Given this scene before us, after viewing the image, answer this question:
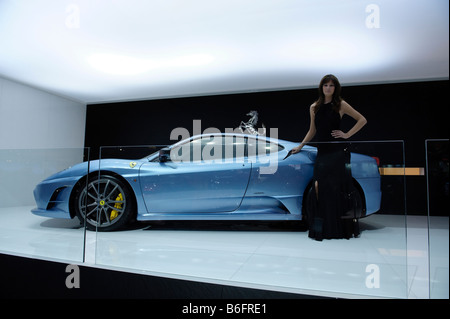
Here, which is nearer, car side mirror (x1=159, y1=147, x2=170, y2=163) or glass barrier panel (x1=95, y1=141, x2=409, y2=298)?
glass barrier panel (x1=95, y1=141, x2=409, y2=298)

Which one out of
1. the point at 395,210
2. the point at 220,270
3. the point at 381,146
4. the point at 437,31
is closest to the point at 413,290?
the point at 395,210

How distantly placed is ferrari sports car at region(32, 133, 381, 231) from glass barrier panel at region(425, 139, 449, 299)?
679 mm

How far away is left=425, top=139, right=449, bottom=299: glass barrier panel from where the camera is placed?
1101 mm

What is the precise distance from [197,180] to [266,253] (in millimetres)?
661

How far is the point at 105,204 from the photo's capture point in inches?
75.6

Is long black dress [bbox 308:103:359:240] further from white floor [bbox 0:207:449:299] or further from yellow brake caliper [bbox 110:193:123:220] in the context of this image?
yellow brake caliper [bbox 110:193:123:220]

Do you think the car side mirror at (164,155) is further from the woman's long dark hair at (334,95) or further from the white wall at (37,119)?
the white wall at (37,119)

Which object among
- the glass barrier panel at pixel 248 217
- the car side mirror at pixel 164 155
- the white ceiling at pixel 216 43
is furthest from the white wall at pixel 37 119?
the car side mirror at pixel 164 155

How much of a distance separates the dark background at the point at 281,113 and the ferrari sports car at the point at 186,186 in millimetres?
1979

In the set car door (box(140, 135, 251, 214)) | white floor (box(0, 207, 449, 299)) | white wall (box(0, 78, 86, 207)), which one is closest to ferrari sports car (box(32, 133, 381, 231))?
car door (box(140, 135, 251, 214))

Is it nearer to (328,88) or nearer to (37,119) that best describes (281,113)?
(328,88)

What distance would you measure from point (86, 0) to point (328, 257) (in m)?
3.02

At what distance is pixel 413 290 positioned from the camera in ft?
3.86
